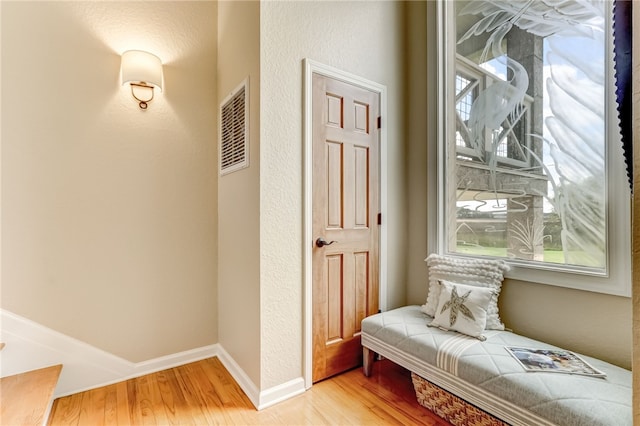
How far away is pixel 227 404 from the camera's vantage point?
1.71 m

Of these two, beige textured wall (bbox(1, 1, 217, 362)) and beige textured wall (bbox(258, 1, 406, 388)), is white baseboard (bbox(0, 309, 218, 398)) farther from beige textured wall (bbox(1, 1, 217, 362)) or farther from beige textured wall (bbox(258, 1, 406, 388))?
beige textured wall (bbox(258, 1, 406, 388))

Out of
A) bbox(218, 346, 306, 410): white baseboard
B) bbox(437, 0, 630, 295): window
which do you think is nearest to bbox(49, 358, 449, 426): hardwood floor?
bbox(218, 346, 306, 410): white baseboard

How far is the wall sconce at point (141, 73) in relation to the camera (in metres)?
1.89

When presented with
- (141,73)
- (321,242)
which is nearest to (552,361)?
(321,242)

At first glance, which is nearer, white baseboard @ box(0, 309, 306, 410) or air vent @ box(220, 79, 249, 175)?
white baseboard @ box(0, 309, 306, 410)

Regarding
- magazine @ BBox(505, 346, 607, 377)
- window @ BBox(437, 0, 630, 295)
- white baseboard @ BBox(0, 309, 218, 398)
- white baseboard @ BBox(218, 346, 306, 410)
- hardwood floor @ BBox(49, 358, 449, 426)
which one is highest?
window @ BBox(437, 0, 630, 295)

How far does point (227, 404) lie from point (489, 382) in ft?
4.68

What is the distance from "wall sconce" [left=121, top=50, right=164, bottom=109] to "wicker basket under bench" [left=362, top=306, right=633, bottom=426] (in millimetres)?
2181

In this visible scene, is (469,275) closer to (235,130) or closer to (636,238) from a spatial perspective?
(636,238)

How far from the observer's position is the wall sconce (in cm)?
189

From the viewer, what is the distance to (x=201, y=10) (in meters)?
2.28

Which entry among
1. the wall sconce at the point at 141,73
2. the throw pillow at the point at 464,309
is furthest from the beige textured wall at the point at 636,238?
the wall sconce at the point at 141,73

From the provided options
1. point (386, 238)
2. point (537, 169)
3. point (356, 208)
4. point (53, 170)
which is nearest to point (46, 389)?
point (53, 170)

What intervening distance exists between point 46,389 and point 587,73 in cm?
342
